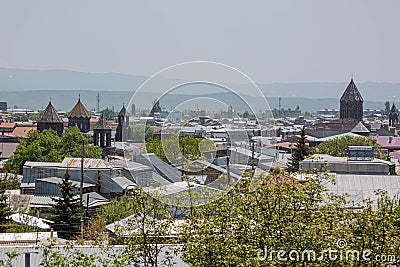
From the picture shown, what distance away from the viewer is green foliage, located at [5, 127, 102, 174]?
32781 millimetres

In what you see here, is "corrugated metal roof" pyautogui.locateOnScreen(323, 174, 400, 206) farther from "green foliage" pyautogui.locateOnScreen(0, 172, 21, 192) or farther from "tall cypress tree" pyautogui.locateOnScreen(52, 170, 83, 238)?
"green foliage" pyautogui.locateOnScreen(0, 172, 21, 192)

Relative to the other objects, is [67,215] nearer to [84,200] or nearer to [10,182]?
[84,200]

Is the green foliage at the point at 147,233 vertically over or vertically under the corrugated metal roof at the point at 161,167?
under

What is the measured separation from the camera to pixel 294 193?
298 inches

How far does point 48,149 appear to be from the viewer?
35375 mm

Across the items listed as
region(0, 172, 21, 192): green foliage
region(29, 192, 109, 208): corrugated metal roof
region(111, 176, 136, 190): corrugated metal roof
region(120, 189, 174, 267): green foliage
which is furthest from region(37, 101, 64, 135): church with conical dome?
region(120, 189, 174, 267): green foliage

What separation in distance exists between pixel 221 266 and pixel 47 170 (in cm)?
1986

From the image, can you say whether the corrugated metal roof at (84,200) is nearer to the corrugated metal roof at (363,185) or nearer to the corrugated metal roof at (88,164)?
the corrugated metal roof at (88,164)

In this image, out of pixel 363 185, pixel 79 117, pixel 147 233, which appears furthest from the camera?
pixel 79 117

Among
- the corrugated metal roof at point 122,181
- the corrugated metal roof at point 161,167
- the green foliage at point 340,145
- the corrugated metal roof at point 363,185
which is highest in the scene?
the corrugated metal roof at point 161,167

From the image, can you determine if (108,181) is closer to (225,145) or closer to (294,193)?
(225,145)

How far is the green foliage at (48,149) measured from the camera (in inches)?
1291

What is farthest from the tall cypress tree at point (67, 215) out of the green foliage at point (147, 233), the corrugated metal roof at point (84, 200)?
the green foliage at point (147, 233)

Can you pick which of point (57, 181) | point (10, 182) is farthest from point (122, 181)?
point (10, 182)
